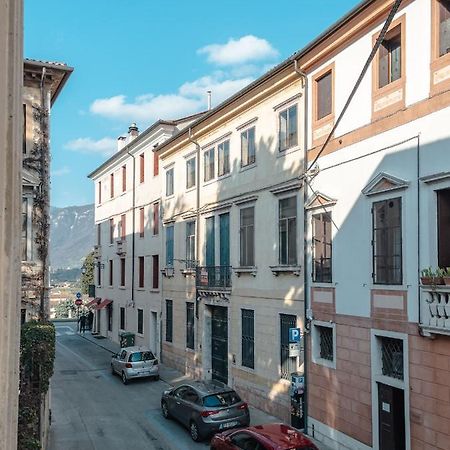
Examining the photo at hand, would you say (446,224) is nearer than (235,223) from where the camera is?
Yes

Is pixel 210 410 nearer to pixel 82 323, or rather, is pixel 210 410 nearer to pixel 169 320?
pixel 169 320

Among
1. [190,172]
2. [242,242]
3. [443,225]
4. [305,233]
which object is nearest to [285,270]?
[305,233]

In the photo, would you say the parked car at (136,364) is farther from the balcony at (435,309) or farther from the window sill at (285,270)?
the balcony at (435,309)

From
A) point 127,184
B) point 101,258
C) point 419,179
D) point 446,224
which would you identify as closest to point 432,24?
point 419,179

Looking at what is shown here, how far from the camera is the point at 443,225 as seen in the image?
36.0 feet

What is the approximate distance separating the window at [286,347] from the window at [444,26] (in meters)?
9.05

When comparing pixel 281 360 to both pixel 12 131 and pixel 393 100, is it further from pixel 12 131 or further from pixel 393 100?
pixel 12 131

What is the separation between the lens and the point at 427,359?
11086 millimetres

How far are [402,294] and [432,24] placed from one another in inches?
238

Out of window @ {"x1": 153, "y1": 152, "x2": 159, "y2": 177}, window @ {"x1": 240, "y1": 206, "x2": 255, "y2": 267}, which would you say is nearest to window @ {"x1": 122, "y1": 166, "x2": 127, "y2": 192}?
window @ {"x1": 153, "y1": 152, "x2": 159, "y2": 177}

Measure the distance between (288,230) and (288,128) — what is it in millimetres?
3458

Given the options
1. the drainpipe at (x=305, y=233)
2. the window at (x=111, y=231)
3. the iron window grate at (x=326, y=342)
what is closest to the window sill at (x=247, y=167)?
the drainpipe at (x=305, y=233)

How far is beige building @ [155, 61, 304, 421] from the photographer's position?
17.0 metres

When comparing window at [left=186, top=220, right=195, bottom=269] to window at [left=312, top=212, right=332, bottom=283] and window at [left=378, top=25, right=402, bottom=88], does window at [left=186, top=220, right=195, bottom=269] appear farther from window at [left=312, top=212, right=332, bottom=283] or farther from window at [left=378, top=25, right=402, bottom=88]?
window at [left=378, top=25, right=402, bottom=88]
